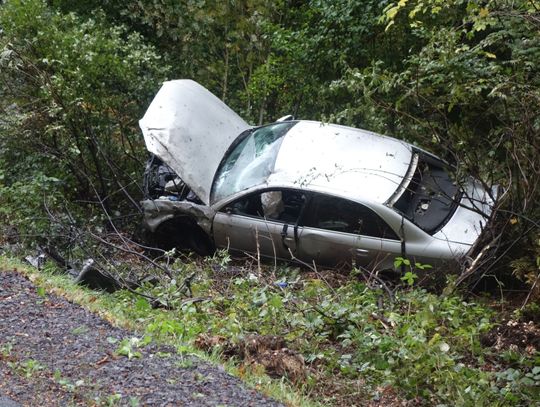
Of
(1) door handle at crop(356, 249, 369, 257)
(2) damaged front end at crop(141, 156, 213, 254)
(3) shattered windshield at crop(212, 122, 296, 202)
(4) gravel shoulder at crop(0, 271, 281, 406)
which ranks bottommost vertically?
(2) damaged front end at crop(141, 156, 213, 254)

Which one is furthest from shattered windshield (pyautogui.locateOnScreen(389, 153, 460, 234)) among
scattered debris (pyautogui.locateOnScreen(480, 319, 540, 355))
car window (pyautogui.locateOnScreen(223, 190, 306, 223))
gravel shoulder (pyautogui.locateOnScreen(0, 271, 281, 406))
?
gravel shoulder (pyautogui.locateOnScreen(0, 271, 281, 406))

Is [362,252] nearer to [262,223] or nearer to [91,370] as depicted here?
[262,223]

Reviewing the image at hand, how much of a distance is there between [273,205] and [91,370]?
4.41m

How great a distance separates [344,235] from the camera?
8.38 metres

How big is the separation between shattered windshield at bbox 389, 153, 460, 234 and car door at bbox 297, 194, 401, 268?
322 mm

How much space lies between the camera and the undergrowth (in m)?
5.64

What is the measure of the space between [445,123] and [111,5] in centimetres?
751

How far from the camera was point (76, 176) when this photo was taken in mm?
10820

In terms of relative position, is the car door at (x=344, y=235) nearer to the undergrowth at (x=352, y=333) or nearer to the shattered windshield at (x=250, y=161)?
the undergrowth at (x=352, y=333)

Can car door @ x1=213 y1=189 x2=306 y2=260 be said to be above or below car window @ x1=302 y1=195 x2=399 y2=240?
below

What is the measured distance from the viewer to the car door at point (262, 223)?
8.60 metres

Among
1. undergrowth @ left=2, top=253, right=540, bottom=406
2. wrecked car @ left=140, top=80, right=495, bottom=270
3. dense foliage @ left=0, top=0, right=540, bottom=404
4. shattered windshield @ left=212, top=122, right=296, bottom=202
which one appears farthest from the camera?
shattered windshield @ left=212, top=122, right=296, bottom=202

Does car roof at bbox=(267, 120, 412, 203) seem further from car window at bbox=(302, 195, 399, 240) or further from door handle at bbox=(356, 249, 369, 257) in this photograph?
door handle at bbox=(356, 249, 369, 257)

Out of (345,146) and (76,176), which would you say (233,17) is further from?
(345,146)
